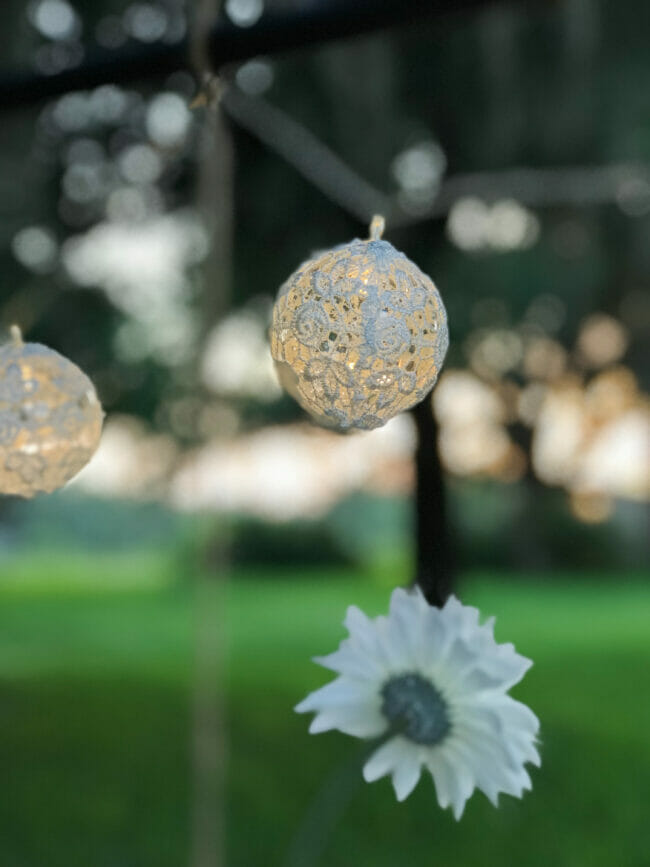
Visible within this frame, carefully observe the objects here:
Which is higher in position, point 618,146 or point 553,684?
point 618,146

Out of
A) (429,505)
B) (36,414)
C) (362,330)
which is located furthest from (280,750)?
(362,330)

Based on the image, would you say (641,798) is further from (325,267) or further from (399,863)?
(325,267)

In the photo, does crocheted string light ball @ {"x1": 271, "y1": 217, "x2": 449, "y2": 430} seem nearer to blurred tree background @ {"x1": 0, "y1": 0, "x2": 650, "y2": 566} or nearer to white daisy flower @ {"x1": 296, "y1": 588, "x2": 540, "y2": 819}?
white daisy flower @ {"x1": 296, "y1": 588, "x2": 540, "y2": 819}

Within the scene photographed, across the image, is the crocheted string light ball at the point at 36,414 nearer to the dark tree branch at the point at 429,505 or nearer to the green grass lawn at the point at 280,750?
the green grass lawn at the point at 280,750

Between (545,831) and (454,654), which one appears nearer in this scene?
(454,654)

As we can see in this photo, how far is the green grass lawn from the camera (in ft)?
7.69

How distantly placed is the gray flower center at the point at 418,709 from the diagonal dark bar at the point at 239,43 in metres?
0.43

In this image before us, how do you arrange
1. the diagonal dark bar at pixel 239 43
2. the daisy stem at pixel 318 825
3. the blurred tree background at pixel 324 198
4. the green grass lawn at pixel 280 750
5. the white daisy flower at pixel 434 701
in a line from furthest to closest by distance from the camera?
1. the blurred tree background at pixel 324 198
2. the green grass lawn at pixel 280 750
3. the daisy stem at pixel 318 825
4. the diagonal dark bar at pixel 239 43
5. the white daisy flower at pixel 434 701

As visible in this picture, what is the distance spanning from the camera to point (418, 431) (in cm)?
221

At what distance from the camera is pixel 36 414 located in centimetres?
69

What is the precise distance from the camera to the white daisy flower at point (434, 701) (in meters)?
0.53

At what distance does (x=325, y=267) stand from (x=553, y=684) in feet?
11.9

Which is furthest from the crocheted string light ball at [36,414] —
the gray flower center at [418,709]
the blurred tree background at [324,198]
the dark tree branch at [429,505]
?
the dark tree branch at [429,505]

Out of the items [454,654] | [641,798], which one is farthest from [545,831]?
[454,654]
